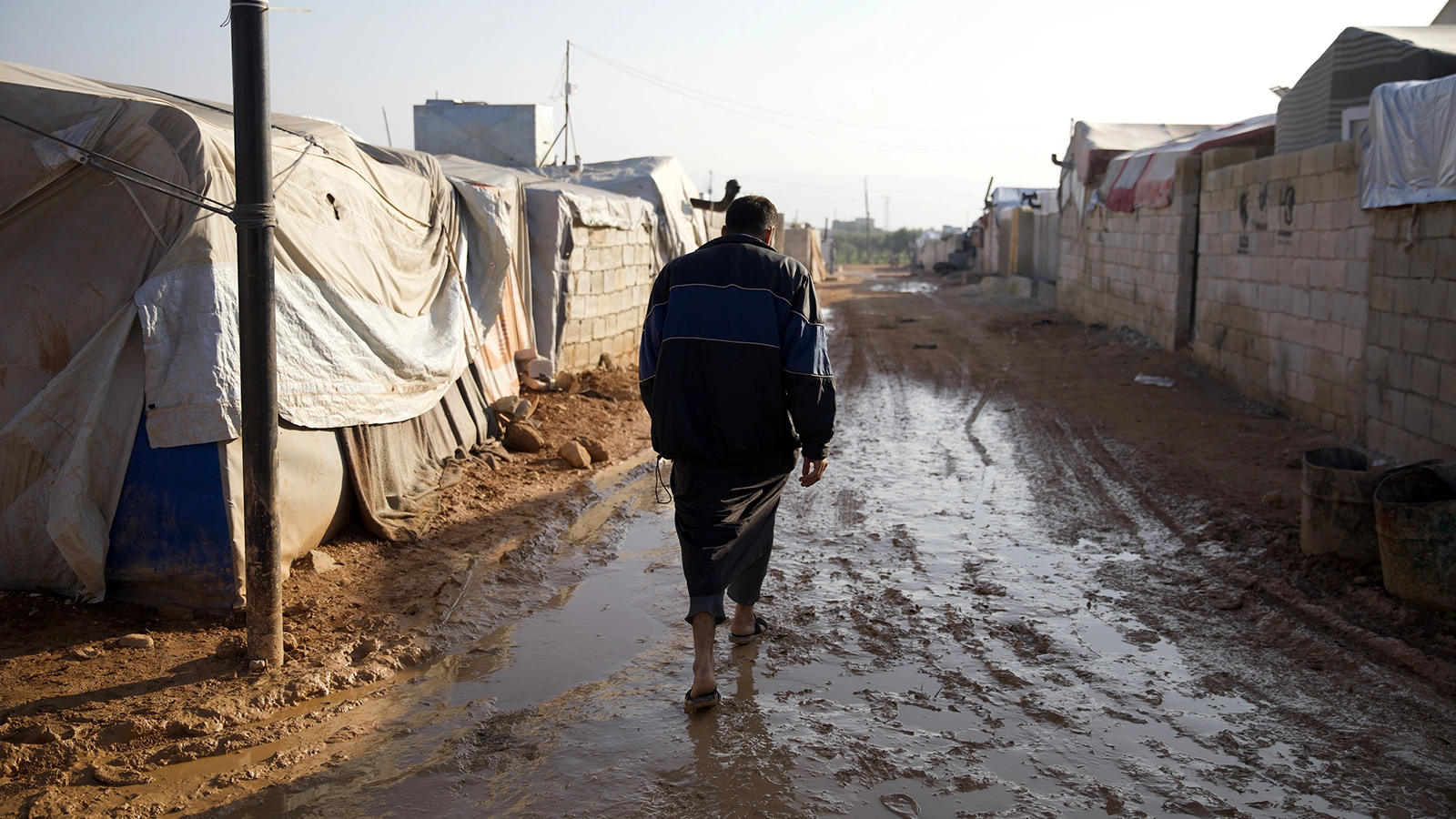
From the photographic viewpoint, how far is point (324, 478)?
5.03 meters

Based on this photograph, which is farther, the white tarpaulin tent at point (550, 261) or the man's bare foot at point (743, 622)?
the white tarpaulin tent at point (550, 261)

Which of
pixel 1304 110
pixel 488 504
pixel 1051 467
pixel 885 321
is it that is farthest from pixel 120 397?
pixel 885 321

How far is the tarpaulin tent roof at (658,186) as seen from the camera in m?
14.2

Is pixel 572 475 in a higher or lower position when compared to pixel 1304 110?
lower

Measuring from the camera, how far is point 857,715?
3504 millimetres

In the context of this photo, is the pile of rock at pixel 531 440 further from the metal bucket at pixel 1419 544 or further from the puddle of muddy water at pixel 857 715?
the metal bucket at pixel 1419 544

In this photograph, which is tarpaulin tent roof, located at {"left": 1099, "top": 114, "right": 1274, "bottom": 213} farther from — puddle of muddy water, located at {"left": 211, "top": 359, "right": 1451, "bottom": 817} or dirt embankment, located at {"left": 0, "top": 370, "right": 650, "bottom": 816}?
dirt embankment, located at {"left": 0, "top": 370, "right": 650, "bottom": 816}

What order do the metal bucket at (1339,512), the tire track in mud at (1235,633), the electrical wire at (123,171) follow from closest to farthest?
the tire track in mud at (1235,633)
the electrical wire at (123,171)
the metal bucket at (1339,512)

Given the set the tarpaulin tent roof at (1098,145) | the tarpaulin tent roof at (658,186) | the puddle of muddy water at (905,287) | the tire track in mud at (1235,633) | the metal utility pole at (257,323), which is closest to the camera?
the tire track in mud at (1235,633)

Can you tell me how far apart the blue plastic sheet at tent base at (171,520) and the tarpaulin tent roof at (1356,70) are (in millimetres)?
10094

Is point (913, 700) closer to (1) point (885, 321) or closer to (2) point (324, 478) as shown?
(2) point (324, 478)

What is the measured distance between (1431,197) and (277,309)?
7.02 m

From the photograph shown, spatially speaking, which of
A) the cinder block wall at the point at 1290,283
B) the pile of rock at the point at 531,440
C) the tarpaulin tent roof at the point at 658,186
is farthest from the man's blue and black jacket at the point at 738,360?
the tarpaulin tent roof at the point at 658,186

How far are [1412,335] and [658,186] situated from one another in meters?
9.96
